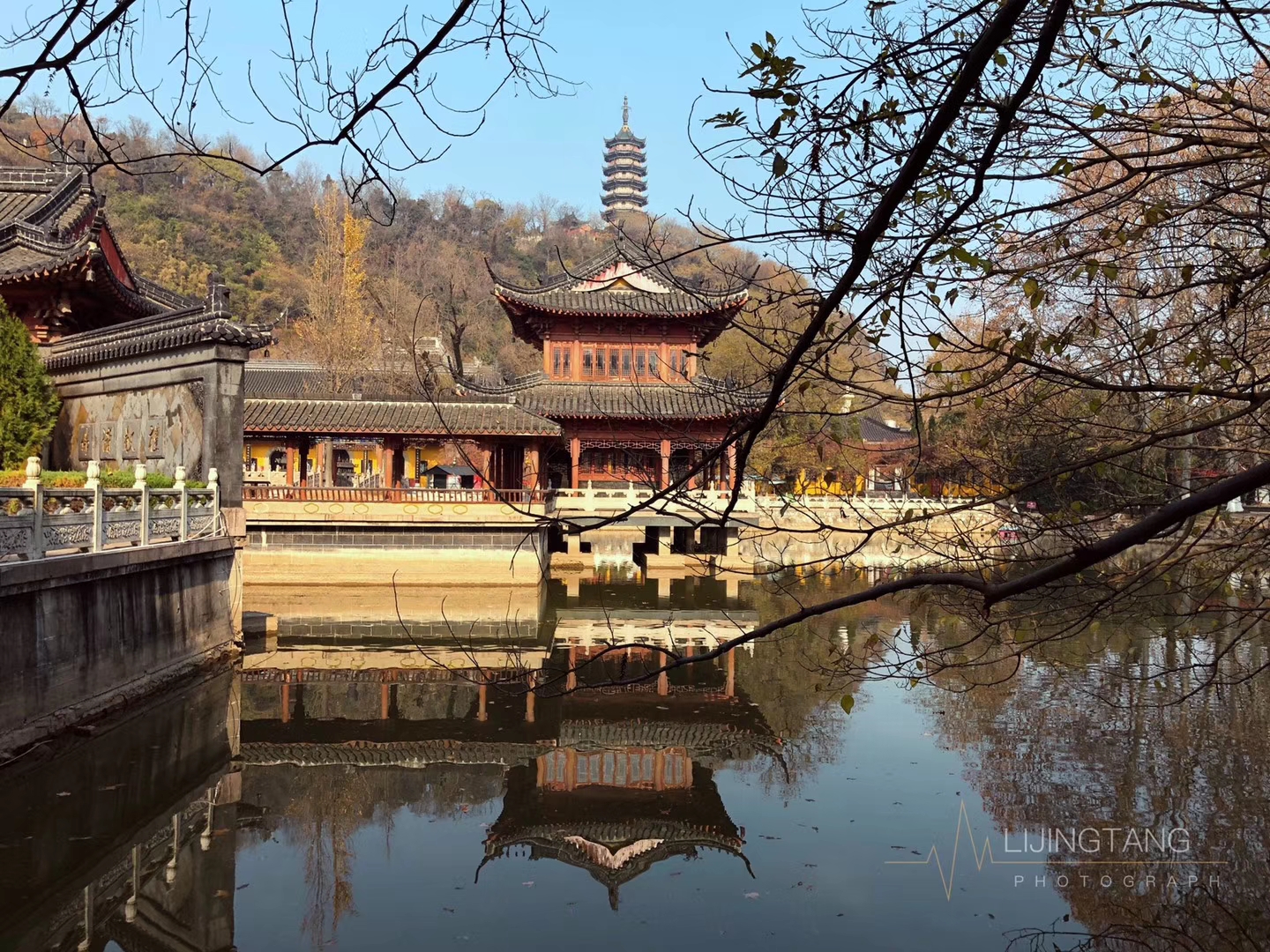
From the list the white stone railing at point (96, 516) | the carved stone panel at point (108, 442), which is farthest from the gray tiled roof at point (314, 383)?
the white stone railing at point (96, 516)

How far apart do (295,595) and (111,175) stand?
2084 inches

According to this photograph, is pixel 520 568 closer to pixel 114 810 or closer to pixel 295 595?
pixel 295 595

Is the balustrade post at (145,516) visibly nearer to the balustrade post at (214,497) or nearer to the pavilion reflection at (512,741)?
the pavilion reflection at (512,741)

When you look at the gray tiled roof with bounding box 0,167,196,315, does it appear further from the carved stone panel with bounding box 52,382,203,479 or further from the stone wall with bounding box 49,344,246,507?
the carved stone panel with bounding box 52,382,203,479

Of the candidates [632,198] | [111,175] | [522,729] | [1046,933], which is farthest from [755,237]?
[632,198]

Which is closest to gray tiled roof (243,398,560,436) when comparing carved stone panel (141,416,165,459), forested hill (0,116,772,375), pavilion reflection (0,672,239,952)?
carved stone panel (141,416,165,459)

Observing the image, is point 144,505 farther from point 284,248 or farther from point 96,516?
point 284,248

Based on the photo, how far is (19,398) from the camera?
1496cm

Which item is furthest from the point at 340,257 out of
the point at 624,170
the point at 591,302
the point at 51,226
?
the point at 624,170

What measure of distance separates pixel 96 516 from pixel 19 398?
5754 mm

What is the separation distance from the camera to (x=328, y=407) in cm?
2580

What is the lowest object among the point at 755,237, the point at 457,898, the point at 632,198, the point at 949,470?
the point at 457,898

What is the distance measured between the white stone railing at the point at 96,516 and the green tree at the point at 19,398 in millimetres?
3106

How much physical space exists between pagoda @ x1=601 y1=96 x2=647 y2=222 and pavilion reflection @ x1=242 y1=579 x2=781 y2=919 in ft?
290
